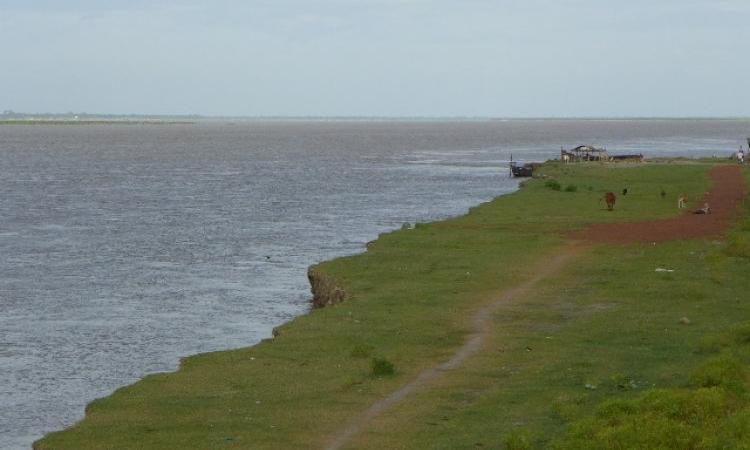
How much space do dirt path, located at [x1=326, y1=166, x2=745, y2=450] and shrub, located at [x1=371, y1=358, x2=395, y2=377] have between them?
55cm

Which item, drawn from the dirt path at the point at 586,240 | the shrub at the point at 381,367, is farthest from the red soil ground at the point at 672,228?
the shrub at the point at 381,367

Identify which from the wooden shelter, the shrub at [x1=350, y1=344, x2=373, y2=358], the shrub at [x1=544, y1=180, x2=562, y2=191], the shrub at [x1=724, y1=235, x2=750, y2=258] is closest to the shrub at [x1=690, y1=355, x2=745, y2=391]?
the shrub at [x1=350, y1=344, x2=373, y2=358]

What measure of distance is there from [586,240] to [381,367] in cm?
2064

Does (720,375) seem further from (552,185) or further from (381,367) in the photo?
(552,185)

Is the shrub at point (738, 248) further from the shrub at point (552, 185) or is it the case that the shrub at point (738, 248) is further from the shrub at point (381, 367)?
the shrub at point (552, 185)

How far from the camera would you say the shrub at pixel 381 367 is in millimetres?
20969

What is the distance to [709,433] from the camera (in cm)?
1570

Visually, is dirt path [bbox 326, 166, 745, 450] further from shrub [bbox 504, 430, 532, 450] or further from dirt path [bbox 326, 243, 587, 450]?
shrub [bbox 504, 430, 532, 450]

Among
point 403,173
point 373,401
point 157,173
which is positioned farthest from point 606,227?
point 157,173

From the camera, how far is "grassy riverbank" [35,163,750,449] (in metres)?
17.7

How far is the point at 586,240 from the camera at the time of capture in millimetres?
40281

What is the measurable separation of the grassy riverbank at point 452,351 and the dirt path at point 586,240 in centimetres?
25

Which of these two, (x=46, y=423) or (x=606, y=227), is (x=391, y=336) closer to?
(x=46, y=423)

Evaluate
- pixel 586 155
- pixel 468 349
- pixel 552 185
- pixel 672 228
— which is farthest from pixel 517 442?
pixel 586 155
